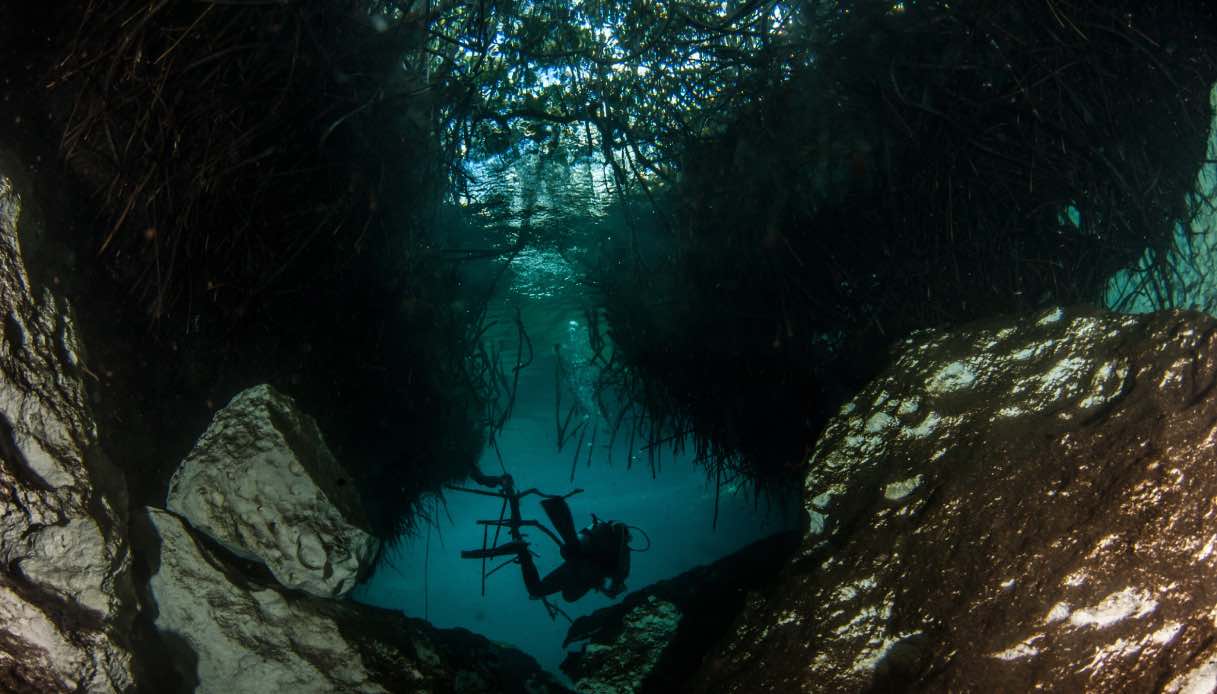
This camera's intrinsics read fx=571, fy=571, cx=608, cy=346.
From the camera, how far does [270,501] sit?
156 inches

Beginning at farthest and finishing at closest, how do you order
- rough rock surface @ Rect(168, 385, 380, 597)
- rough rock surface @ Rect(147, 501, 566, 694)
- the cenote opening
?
rough rock surface @ Rect(168, 385, 380, 597) → rough rock surface @ Rect(147, 501, 566, 694) → the cenote opening

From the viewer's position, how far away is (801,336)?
657cm

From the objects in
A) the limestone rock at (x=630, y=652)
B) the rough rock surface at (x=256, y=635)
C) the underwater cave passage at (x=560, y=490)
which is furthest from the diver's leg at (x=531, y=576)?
the rough rock surface at (x=256, y=635)

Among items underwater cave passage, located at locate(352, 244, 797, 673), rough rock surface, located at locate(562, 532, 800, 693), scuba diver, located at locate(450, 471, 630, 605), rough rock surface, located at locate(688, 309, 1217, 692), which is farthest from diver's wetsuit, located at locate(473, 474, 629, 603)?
rough rock surface, located at locate(688, 309, 1217, 692)

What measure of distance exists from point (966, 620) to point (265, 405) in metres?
4.53

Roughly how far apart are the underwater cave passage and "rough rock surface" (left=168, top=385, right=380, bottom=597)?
10.7 feet

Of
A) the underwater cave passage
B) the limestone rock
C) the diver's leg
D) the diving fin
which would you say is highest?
the underwater cave passage

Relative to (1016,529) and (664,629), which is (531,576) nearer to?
(664,629)

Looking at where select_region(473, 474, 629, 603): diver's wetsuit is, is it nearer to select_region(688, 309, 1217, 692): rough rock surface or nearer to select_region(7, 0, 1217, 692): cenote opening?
select_region(7, 0, 1217, 692): cenote opening

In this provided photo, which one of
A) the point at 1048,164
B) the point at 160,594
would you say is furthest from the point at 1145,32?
the point at 160,594

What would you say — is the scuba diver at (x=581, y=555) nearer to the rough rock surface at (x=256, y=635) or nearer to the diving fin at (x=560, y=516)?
the diving fin at (x=560, y=516)

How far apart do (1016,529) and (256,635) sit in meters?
4.22

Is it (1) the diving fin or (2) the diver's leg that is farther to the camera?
(1) the diving fin

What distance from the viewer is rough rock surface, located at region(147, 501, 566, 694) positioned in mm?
3400
